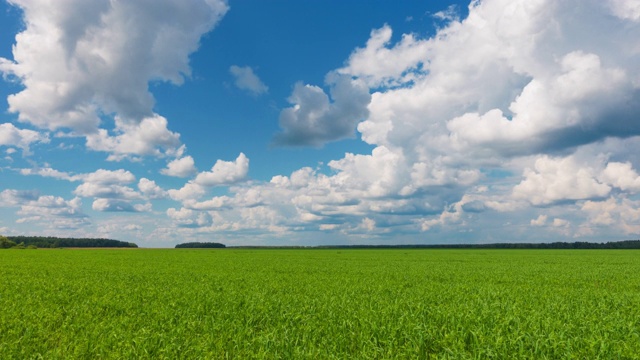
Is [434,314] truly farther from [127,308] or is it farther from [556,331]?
[127,308]

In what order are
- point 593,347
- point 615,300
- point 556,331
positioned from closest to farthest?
point 593,347
point 556,331
point 615,300

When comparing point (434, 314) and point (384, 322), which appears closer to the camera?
point (384, 322)

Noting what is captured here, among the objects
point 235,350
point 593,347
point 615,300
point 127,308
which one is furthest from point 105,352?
point 615,300

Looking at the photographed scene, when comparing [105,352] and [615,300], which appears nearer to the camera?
[105,352]

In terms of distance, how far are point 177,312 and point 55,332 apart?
3241 millimetres

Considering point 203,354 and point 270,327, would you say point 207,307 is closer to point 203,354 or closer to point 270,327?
point 270,327

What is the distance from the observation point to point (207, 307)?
42.3 ft

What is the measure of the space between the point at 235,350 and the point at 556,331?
829 centimetres

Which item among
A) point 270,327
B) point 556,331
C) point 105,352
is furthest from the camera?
point 270,327

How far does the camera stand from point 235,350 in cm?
851

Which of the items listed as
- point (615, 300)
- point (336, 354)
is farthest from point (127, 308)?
point (615, 300)

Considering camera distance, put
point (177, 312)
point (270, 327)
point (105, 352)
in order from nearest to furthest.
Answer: point (105, 352) → point (270, 327) → point (177, 312)

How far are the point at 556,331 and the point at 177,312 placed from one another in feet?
36.7

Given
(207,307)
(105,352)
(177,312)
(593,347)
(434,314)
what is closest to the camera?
(593,347)
